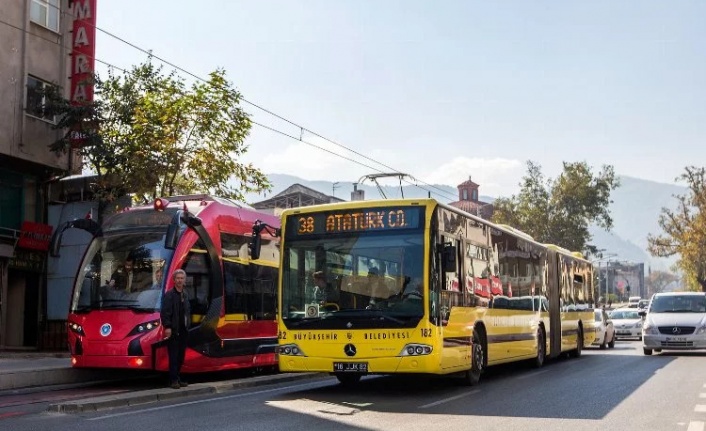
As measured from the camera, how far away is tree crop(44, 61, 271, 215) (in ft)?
80.9

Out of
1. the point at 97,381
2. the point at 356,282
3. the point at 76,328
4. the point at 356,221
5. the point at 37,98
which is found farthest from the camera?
the point at 37,98

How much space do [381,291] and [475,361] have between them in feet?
9.27

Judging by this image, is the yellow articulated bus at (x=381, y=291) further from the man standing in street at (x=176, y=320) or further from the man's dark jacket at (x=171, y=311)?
the man's dark jacket at (x=171, y=311)

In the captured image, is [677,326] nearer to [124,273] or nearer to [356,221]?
[356,221]

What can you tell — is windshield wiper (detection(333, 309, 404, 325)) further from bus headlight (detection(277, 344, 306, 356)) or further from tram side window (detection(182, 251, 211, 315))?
tram side window (detection(182, 251, 211, 315))

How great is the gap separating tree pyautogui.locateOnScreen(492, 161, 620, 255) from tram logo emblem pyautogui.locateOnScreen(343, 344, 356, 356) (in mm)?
66573

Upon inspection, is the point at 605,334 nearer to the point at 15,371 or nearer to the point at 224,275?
the point at 224,275

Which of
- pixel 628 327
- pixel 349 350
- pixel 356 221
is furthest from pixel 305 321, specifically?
pixel 628 327

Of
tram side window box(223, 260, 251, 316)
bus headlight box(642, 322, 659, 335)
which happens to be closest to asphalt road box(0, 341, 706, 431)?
tram side window box(223, 260, 251, 316)

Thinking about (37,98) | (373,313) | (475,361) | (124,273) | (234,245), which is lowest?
(475,361)

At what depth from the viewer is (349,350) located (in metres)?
12.7

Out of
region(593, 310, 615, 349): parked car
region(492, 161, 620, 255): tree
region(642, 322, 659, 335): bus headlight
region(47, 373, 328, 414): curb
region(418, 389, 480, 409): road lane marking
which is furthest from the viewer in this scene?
region(492, 161, 620, 255): tree

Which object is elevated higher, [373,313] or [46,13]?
[46,13]

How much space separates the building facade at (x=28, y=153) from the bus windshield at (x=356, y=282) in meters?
15.8
